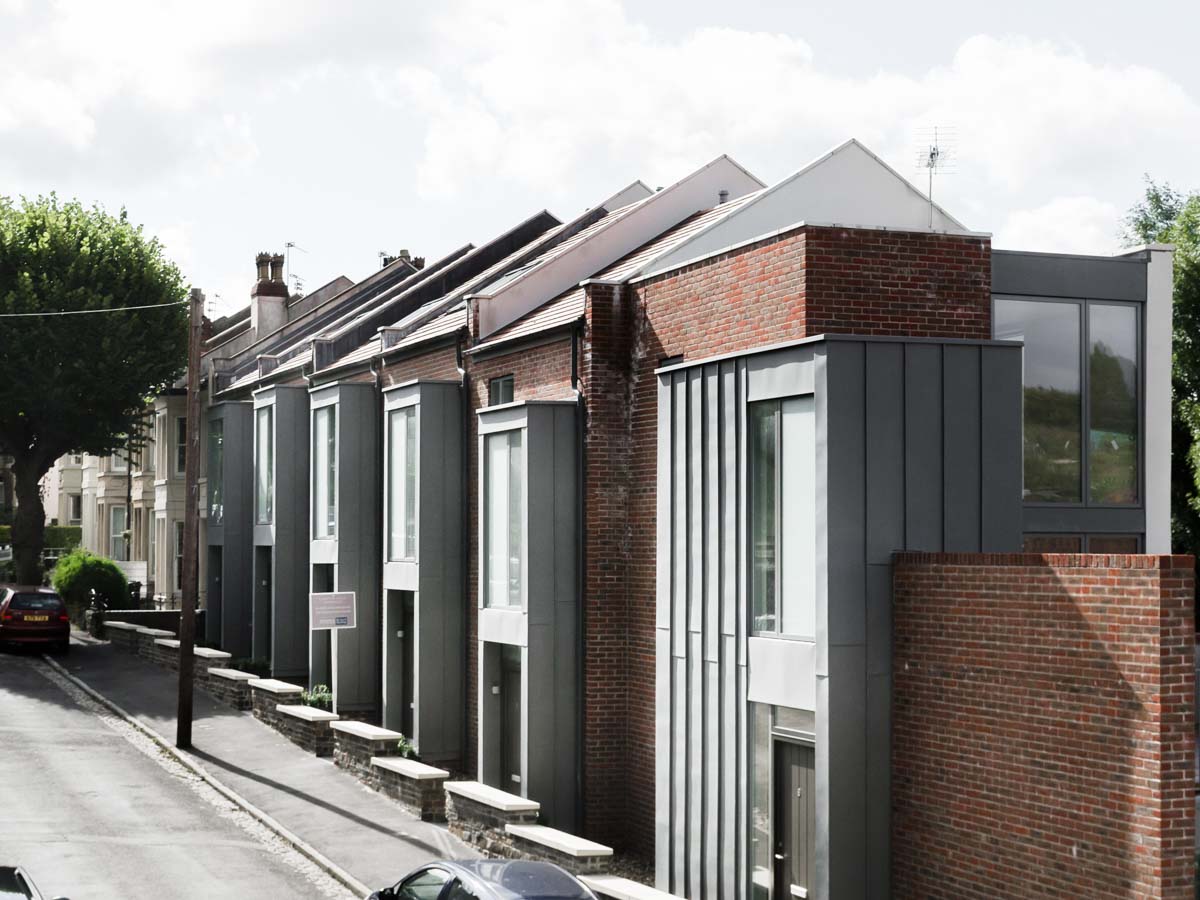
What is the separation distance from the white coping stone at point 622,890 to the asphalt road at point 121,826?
11.0ft

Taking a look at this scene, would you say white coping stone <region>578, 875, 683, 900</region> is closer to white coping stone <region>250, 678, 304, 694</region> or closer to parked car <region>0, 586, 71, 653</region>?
white coping stone <region>250, 678, 304, 694</region>

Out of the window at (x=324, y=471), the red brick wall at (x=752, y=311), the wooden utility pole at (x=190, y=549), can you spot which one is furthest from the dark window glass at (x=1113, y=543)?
the wooden utility pole at (x=190, y=549)

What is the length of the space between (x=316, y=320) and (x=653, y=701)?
26.2 metres

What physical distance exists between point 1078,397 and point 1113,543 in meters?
2.17

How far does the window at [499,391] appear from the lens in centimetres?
2352

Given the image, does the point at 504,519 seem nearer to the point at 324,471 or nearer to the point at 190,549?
the point at 190,549

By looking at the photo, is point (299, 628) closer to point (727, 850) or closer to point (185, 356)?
point (185, 356)

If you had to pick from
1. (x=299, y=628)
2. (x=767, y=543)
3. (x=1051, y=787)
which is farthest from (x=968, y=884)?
(x=299, y=628)

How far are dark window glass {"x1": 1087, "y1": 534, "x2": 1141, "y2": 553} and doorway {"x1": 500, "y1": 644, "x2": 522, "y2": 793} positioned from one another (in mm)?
8381

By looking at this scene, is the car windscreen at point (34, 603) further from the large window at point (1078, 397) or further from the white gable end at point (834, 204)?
the large window at point (1078, 397)

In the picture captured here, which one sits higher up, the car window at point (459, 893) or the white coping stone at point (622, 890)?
the car window at point (459, 893)

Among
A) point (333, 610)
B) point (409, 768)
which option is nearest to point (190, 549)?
point (333, 610)

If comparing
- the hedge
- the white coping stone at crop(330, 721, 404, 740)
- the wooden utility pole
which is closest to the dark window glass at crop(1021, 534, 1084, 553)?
the white coping stone at crop(330, 721, 404, 740)

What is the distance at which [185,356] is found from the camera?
44781 millimetres
